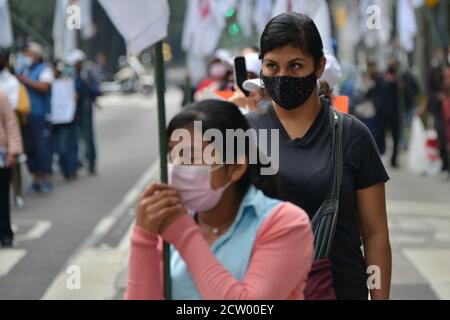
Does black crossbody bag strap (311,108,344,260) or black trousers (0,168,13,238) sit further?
black trousers (0,168,13,238)

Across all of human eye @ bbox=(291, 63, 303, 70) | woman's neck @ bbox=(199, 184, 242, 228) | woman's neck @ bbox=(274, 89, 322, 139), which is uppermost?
human eye @ bbox=(291, 63, 303, 70)

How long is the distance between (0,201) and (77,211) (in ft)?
10.1

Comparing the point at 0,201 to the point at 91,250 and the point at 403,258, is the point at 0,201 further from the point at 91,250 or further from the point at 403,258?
the point at 403,258

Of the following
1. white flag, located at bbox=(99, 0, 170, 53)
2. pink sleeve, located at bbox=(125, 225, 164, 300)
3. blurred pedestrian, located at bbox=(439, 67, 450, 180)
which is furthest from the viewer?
blurred pedestrian, located at bbox=(439, 67, 450, 180)

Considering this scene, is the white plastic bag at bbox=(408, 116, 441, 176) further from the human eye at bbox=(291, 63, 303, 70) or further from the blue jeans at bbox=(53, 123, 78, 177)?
the human eye at bbox=(291, 63, 303, 70)

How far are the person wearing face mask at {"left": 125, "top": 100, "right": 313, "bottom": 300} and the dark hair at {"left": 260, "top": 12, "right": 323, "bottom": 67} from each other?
852 mm

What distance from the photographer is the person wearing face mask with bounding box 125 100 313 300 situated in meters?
2.84

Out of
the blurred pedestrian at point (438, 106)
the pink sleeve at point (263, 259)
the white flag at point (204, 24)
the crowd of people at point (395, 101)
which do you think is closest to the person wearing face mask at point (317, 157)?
the pink sleeve at point (263, 259)

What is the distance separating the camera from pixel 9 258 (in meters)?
10.2

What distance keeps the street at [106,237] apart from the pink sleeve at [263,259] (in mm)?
5402

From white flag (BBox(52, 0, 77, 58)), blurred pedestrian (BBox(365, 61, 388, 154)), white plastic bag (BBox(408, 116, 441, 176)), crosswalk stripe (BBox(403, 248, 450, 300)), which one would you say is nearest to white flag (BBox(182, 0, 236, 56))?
white flag (BBox(52, 0, 77, 58))

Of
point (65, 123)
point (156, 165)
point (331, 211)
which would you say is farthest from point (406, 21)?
point (331, 211)

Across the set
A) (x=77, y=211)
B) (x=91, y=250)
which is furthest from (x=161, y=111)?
(x=77, y=211)

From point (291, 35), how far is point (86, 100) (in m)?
14.9
